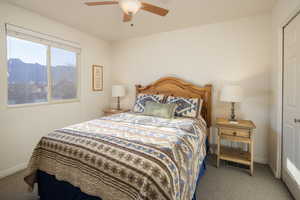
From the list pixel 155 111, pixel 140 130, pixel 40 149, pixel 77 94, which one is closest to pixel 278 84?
pixel 155 111

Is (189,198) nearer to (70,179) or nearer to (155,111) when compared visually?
(70,179)

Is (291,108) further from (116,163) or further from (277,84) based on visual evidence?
(116,163)

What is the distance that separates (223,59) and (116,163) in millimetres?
2574

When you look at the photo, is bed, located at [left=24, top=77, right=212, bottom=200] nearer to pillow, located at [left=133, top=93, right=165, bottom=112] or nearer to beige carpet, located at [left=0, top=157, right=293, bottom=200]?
beige carpet, located at [left=0, top=157, right=293, bottom=200]

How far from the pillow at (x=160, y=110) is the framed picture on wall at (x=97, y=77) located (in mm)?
1633

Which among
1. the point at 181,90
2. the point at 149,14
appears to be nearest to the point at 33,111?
the point at 149,14

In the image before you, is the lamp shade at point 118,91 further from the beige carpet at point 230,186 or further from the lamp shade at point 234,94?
the lamp shade at point 234,94

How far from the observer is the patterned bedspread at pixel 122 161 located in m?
1.02

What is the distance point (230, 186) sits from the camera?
1.90m

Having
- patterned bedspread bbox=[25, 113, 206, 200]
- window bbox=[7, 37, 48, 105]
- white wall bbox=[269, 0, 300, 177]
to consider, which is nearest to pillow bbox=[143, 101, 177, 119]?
patterned bedspread bbox=[25, 113, 206, 200]

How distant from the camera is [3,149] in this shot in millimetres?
2129

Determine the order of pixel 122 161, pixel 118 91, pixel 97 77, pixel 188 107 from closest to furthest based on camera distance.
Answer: pixel 122 161 → pixel 188 107 → pixel 118 91 → pixel 97 77

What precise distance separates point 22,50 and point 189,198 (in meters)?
3.10

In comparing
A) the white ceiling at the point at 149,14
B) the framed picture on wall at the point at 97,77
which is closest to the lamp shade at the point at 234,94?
the white ceiling at the point at 149,14
